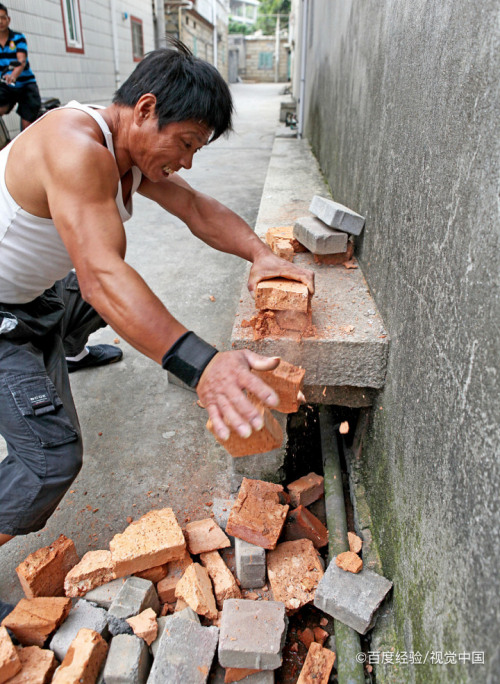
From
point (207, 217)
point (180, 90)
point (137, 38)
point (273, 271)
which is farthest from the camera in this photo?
point (137, 38)

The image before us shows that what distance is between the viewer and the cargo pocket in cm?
182

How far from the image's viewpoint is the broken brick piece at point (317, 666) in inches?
60.3

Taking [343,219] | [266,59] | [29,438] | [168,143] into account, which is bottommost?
[29,438]

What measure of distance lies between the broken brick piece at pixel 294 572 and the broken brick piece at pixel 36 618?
73 centimetres

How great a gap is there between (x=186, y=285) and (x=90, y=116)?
2.63 m

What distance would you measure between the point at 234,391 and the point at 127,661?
97 cm

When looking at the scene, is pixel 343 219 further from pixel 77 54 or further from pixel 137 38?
pixel 137 38

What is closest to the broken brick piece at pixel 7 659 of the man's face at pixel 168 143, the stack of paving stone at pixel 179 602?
the stack of paving stone at pixel 179 602

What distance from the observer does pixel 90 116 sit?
1.73 metres

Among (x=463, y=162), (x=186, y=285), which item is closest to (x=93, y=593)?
(x=463, y=162)

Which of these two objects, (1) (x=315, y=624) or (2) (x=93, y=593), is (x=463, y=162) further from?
(2) (x=93, y=593)

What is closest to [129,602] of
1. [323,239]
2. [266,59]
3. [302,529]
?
[302,529]

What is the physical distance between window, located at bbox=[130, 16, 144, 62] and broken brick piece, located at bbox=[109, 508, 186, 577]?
1437 cm

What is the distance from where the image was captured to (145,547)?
1.80 m
